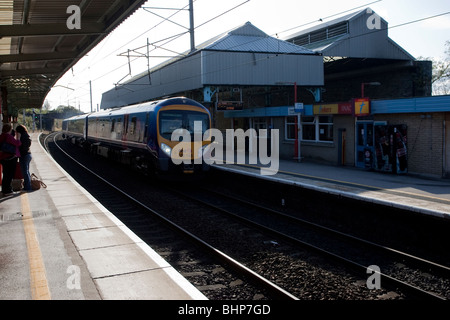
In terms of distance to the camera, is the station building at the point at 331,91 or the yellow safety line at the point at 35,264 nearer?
the yellow safety line at the point at 35,264

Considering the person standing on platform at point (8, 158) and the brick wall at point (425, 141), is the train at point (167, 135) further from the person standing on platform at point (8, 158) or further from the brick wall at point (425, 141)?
the brick wall at point (425, 141)

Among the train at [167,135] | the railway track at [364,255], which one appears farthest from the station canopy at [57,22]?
the railway track at [364,255]

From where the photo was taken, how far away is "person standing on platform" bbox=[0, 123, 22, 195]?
1007 centimetres

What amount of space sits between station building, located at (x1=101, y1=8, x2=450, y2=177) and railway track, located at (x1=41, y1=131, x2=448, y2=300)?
677 centimetres

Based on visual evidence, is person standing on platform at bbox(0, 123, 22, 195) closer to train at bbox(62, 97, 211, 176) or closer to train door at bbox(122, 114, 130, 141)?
train at bbox(62, 97, 211, 176)

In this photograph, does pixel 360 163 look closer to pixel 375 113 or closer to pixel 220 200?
pixel 375 113

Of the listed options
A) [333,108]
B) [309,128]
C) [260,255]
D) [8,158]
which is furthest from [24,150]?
[309,128]

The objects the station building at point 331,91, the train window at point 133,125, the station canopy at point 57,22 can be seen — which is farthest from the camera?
the train window at point 133,125

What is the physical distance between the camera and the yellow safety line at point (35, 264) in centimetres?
454

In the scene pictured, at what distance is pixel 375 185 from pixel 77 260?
31.3ft

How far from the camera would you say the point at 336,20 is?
3128 centimetres

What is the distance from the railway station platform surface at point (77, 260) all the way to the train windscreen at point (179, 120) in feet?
19.3
